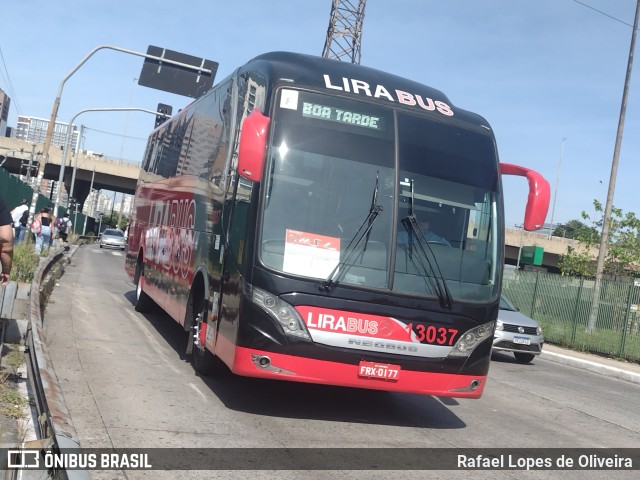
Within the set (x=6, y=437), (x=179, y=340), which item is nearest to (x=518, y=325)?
(x=179, y=340)

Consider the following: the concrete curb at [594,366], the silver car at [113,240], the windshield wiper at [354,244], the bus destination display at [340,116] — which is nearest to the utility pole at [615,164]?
the concrete curb at [594,366]

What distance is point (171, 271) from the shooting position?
11.5 meters

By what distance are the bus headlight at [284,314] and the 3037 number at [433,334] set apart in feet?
3.38

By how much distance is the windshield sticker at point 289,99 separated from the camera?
765cm

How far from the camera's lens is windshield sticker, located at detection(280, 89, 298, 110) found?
765 cm

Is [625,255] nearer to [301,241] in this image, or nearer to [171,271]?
[171,271]

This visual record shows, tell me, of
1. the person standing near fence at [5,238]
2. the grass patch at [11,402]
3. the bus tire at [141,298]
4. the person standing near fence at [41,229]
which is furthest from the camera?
the person standing near fence at [41,229]

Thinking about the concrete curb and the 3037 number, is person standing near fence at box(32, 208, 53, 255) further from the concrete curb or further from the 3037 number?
the 3037 number

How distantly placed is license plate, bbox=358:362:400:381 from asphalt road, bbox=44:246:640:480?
0.55 metres

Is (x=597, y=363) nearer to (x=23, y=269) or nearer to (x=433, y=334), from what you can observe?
(x=433, y=334)

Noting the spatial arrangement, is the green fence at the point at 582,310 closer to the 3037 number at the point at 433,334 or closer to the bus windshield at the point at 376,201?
the bus windshield at the point at 376,201

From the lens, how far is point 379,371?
732 centimetres

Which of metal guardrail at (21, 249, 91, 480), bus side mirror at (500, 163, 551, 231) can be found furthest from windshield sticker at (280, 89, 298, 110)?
metal guardrail at (21, 249, 91, 480)

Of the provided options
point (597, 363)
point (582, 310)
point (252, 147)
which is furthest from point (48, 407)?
point (582, 310)
